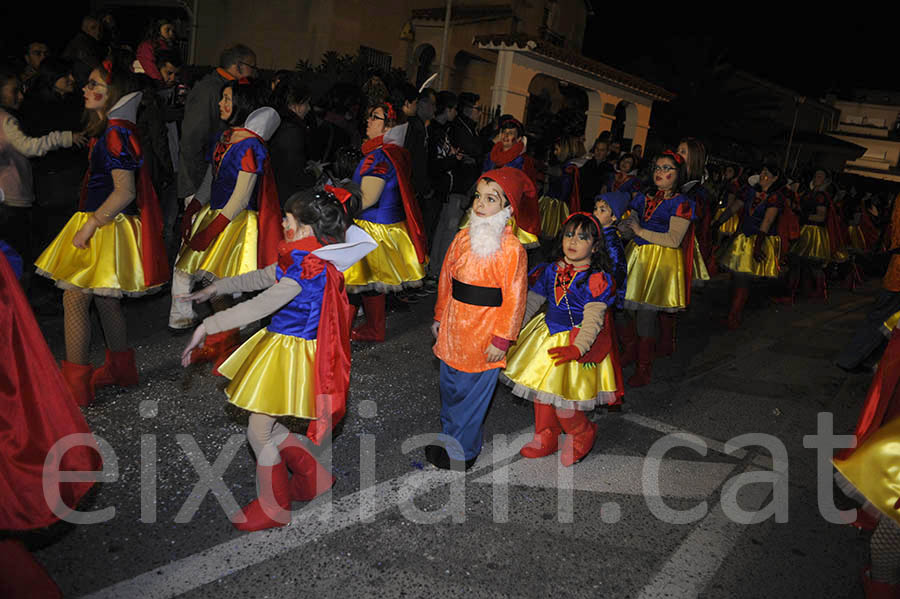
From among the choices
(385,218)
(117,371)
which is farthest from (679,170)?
(117,371)

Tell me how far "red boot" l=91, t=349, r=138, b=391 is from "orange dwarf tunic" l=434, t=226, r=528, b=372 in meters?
2.16

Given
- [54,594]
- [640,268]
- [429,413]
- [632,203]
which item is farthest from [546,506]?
[632,203]

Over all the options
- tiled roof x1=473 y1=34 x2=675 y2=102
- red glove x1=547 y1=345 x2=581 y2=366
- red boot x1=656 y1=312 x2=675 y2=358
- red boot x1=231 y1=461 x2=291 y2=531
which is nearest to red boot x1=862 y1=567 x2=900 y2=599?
red glove x1=547 y1=345 x2=581 y2=366

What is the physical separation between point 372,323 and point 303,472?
111 inches

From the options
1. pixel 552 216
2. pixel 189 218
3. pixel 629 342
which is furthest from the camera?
pixel 552 216

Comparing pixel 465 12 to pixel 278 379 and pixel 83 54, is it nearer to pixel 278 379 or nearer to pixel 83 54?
pixel 83 54

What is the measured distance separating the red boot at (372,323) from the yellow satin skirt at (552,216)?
12.1 ft

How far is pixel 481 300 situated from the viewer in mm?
3766

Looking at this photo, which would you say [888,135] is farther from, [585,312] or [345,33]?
[585,312]

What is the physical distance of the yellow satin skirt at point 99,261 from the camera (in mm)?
4047

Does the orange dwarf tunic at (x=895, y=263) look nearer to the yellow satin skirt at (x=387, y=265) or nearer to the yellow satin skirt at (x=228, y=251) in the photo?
the yellow satin skirt at (x=387, y=265)

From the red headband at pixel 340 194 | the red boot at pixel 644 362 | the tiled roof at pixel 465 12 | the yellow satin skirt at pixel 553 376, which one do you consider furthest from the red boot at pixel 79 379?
the tiled roof at pixel 465 12

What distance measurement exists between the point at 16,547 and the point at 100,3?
24651mm

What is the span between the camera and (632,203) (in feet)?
19.9
